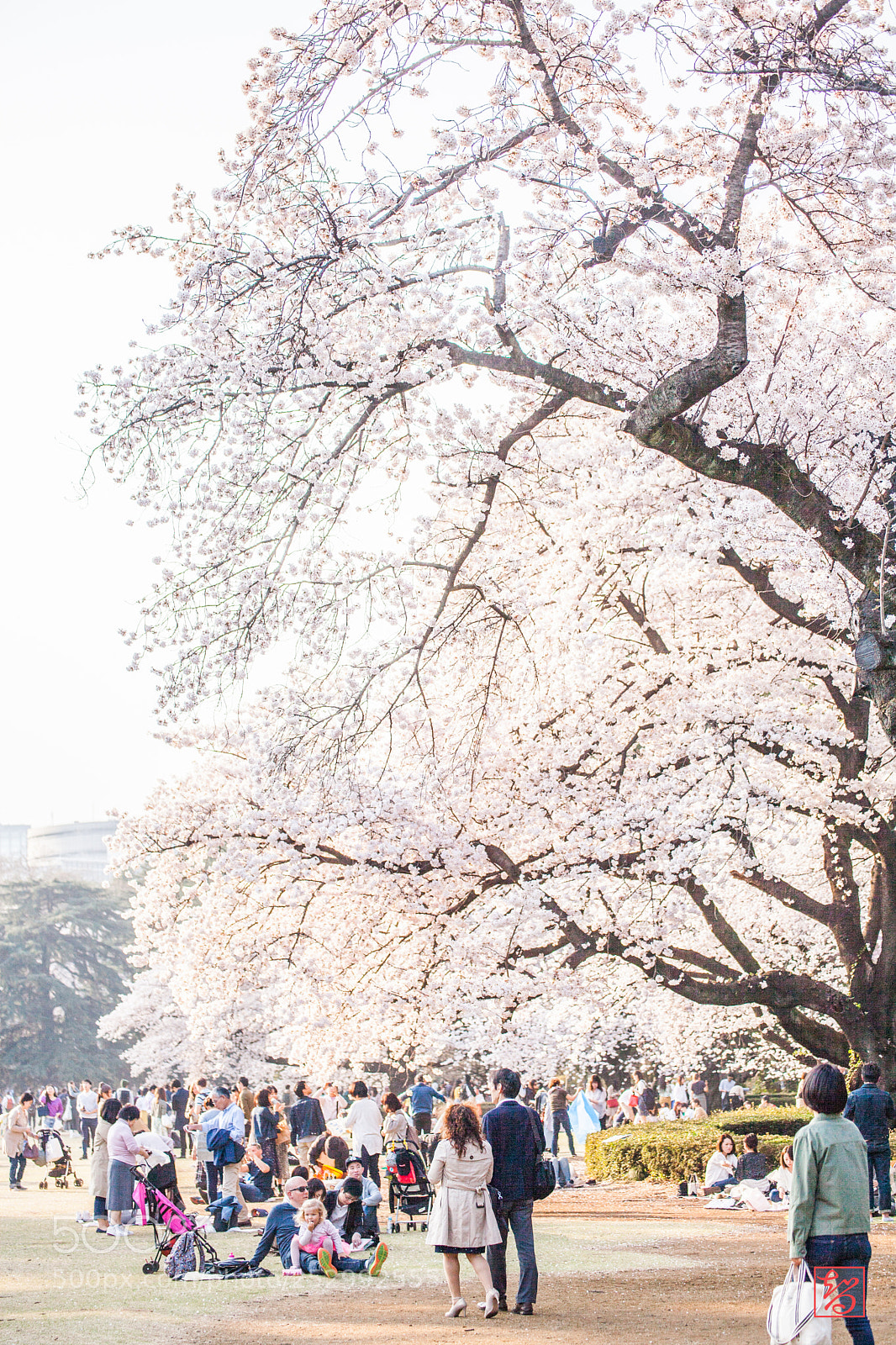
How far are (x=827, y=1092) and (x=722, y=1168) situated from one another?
10233mm

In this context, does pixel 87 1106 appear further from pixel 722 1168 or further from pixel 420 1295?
pixel 420 1295

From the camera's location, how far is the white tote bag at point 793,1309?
425 cm

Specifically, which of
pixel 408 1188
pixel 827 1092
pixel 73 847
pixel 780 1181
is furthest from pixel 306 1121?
pixel 73 847

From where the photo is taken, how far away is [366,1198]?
980 centimetres

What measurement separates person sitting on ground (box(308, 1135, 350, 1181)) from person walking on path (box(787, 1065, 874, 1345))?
645 cm

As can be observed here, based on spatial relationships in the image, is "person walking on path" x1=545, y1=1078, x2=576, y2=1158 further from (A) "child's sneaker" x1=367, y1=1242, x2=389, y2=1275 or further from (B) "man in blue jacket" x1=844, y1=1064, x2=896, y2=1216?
(A) "child's sneaker" x1=367, y1=1242, x2=389, y2=1275

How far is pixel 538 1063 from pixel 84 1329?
70.5 feet

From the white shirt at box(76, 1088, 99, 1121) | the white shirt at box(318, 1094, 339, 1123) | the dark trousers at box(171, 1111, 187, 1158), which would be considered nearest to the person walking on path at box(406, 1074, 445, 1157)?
the white shirt at box(318, 1094, 339, 1123)

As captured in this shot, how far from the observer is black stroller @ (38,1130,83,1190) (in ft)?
53.7

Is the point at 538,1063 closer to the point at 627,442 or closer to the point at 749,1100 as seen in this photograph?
the point at 749,1100

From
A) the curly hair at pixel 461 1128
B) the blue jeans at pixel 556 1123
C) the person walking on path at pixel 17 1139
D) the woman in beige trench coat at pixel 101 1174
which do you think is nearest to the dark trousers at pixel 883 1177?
the curly hair at pixel 461 1128

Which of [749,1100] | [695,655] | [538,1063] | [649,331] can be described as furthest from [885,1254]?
[749,1100]

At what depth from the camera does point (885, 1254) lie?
8711mm

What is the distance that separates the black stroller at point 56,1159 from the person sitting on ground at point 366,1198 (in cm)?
811
